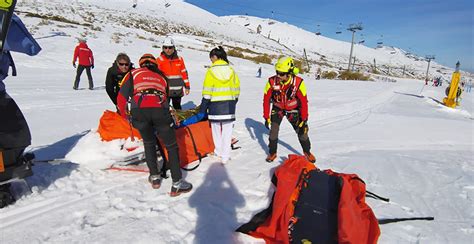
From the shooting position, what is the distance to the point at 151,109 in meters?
3.35

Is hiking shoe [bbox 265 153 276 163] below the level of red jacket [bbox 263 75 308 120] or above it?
below

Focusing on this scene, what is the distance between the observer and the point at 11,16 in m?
2.74

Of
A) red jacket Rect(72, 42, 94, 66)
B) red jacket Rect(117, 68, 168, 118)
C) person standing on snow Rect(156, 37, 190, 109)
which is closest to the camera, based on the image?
red jacket Rect(117, 68, 168, 118)

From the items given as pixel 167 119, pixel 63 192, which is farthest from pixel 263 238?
pixel 63 192

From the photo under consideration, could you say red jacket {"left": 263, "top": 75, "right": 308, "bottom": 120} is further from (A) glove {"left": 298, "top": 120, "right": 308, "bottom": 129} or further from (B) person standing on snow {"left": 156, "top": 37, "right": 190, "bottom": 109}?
(B) person standing on snow {"left": 156, "top": 37, "right": 190, "bottom": 109}

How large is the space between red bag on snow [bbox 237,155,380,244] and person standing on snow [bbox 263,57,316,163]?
1.48 m

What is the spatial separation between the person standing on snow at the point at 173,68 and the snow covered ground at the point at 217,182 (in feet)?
5.14

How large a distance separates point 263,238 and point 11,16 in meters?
3.05

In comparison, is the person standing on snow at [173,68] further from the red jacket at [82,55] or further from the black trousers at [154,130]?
the red jacket at [82,55]

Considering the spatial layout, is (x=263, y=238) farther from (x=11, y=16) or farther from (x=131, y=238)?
(x=11, y=16)

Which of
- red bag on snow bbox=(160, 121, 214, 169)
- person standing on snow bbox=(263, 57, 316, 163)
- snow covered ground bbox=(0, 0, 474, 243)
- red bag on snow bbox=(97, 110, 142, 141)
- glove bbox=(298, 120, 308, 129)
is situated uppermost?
person standing on snow bbox=(263, 57, 316, 163)

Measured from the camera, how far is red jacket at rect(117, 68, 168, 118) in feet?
10.9

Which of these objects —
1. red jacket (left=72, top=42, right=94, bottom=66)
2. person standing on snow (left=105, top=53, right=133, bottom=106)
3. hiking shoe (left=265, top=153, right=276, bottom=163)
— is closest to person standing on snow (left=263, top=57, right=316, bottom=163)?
hiking shoe (left=265, top=153, right=276, bottom=163)

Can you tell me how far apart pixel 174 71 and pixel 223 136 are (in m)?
1.68
